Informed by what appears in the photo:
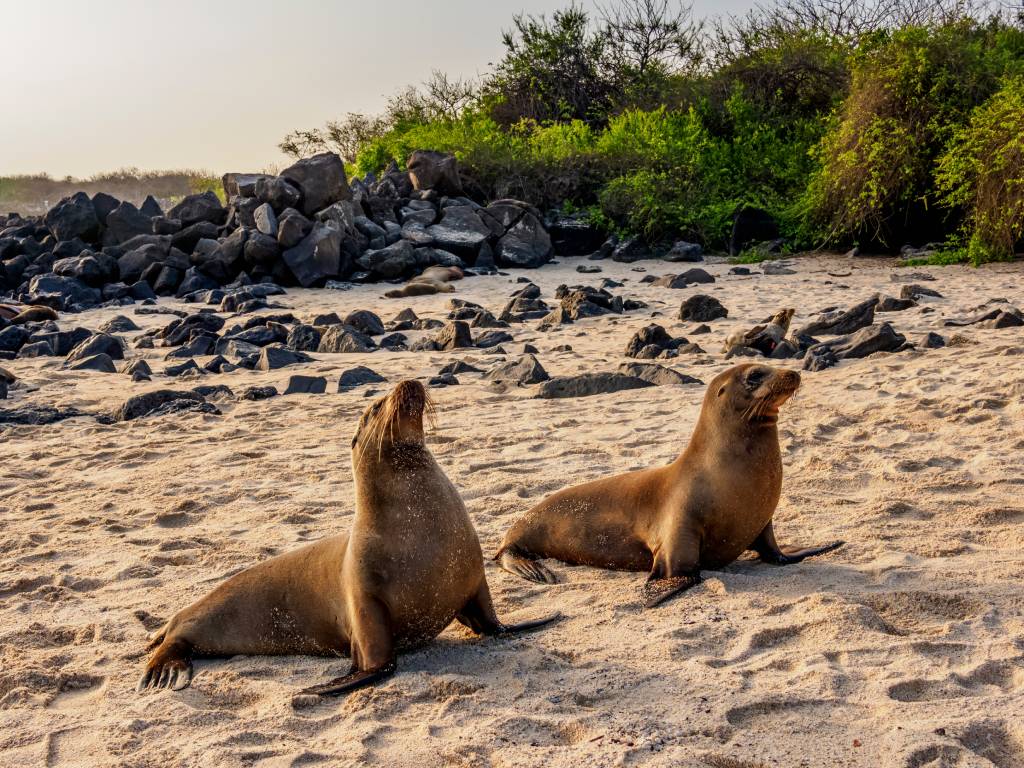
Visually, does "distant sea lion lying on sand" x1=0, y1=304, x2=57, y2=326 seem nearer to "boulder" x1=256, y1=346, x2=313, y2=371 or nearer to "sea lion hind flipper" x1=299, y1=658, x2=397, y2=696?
"boulder" x1=256, y1=346, x2=313, y2=371

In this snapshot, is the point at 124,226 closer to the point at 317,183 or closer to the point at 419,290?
the point at 317,183

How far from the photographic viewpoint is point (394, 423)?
4.05 metres

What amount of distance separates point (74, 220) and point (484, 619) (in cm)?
1988

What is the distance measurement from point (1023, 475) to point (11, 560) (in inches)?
209

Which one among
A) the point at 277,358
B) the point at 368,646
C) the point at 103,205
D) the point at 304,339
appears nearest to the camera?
the point at 368,646

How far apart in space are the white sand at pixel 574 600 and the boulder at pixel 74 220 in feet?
46.0

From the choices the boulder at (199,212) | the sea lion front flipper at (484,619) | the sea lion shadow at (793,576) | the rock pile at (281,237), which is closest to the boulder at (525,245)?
the rock pile at (281,237)

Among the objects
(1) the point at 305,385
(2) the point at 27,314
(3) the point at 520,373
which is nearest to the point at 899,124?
(3) the point at 520,373

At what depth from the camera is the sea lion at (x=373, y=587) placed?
3963 mm

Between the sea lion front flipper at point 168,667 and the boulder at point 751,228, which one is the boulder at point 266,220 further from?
the sea lion front flipper at point 168,667

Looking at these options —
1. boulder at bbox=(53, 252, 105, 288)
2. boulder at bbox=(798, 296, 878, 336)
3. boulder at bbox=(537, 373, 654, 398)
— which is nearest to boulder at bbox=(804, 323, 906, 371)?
boulder at bbox=(798, 296, 878, 336)

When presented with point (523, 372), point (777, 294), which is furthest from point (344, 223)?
point (523, 372)

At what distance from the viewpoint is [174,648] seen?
13.7ft

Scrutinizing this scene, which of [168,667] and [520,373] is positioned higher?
[520,373]
